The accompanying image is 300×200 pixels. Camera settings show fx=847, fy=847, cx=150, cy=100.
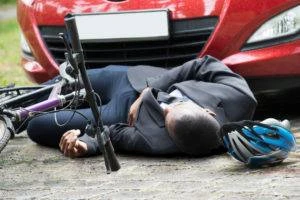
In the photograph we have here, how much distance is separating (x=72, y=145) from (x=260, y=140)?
3.77 feet

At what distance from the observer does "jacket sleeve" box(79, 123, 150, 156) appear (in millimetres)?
4699

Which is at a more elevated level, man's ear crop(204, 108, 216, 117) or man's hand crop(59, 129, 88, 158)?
man's ear crop(204, 108, 216, 117)

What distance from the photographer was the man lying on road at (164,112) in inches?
177

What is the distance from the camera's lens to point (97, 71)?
17.9 ft

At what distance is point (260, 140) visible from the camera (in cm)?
423

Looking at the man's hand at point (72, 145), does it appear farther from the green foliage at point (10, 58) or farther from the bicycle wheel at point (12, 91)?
the green foliage at point (10, 58)

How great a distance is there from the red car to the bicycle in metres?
0.72

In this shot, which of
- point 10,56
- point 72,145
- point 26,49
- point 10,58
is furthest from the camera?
point 10,56

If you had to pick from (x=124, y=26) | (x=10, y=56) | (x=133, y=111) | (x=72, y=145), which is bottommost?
(x=10, y=56)

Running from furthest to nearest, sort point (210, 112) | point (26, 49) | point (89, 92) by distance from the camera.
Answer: point (26, 49) < point (210, 112) < point (89, 92)

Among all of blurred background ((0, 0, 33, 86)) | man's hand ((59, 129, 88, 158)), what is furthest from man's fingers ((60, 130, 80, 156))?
blurred background ((0, 0, 33, 86))

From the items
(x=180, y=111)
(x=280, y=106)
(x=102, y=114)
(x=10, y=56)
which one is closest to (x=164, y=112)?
(x=180, y=111)

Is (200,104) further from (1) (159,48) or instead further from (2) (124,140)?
(1) (159,48)

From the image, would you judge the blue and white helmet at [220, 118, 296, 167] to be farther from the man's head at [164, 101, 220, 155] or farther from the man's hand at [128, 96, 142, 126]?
the man's hand at [128, 96, 142, 126]
